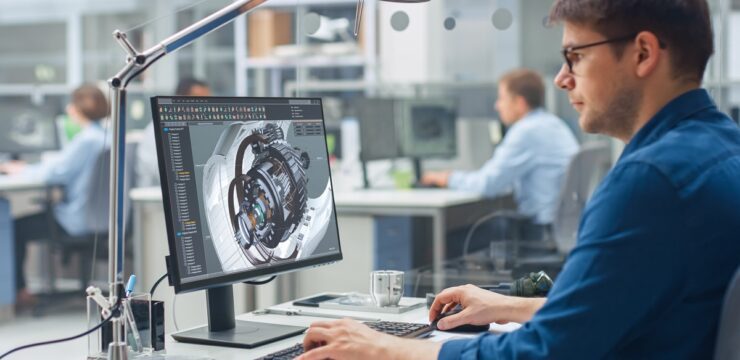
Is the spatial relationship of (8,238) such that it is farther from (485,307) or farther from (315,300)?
(485,307)

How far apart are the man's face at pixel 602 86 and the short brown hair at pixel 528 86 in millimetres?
2954

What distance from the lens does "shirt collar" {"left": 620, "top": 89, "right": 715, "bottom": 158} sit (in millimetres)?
1324

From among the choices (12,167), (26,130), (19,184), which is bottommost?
(19,184)

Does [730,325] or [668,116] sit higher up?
[668,116]

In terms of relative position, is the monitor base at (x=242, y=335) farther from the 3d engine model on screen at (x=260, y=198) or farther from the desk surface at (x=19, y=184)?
the desk surface at (x=19, y=184)

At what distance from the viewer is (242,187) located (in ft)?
5.88

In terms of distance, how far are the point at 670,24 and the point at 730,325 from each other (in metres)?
0.38

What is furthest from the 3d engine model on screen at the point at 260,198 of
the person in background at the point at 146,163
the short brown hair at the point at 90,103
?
the short brown hair at the point at 90,103

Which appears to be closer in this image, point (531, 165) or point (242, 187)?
point (242, 187)

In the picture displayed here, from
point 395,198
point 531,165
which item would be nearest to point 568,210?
point 531,165

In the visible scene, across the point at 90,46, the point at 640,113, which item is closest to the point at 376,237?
the point at 640,113

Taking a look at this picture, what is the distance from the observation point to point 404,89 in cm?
541

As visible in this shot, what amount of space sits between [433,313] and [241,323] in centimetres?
36

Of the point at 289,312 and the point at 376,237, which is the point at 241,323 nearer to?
the point at 289,312
